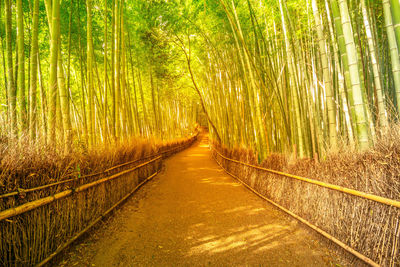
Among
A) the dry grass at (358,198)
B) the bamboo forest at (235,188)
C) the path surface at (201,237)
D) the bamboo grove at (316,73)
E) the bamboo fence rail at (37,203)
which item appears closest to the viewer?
the bamboo fence rail at (37,203)

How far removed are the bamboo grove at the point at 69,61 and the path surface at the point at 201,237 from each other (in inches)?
42.2

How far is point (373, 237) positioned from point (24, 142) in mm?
2618

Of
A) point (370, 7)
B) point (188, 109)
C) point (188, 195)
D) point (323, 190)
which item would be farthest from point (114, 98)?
point (188, 109)

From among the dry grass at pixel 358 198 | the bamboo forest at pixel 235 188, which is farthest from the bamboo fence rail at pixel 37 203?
the dry grass at pixel 358 198

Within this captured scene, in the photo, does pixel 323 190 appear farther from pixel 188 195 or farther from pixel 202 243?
pixel 188 195

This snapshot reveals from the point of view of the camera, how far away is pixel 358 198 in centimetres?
167

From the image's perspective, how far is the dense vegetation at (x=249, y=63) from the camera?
2.07 meters

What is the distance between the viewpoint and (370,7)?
323 centimetres

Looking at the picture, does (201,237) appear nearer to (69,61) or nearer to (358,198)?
(358,198)

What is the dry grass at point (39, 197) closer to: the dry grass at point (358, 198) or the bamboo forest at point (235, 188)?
the bamboo forest at point (235, 188)

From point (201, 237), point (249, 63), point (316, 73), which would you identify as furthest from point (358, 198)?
point (316, 73)

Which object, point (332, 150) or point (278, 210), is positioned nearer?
point (332, 150)

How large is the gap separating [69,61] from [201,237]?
3.50 meters

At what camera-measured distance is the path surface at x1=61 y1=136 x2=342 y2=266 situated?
190 cm
